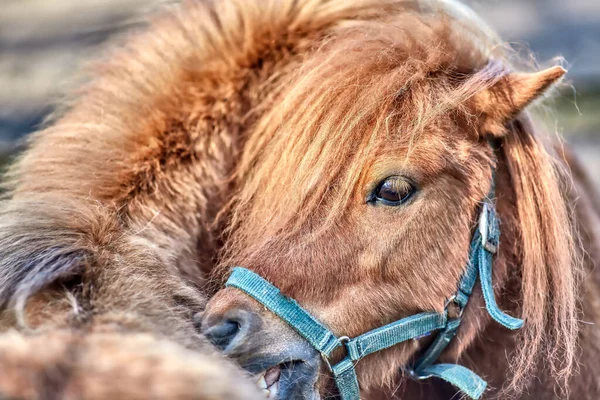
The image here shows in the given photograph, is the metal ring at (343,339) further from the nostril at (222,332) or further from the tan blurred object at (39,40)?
the tan blurred object at (39,40)

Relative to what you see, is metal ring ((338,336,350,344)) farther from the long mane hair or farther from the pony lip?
the long mane hair

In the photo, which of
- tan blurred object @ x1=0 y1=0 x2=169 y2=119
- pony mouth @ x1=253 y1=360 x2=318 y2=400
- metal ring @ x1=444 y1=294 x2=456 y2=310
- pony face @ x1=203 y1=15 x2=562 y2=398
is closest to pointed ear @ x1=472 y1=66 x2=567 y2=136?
pony face @ x1=203 y1=15 x2=562 y2=398

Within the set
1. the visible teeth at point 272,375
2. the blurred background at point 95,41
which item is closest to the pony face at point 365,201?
the visible teeth at point 272,375

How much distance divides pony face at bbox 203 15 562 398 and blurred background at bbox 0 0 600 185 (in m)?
2.00

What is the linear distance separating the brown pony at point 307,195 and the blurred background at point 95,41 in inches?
67.5

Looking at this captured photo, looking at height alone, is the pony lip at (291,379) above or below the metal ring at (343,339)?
below

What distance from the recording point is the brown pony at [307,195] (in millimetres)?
1080

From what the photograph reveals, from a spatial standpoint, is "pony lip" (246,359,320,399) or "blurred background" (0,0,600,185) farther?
"blurred background" (0,0,600,185)

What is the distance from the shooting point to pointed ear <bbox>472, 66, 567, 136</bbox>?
1201 mm

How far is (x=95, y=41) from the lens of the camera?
2867mm

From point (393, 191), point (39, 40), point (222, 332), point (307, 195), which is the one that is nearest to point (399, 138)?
point (393, 191)

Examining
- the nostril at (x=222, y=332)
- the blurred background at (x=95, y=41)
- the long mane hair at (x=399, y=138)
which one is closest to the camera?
Answer: the nostril at (x=222, y=332)

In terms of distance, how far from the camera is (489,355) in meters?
1.35

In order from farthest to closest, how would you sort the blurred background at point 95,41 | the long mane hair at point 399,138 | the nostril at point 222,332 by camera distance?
the blurred background at point 95,41 → the long mane hair at point 399,138 → the nostril at point 222,332
